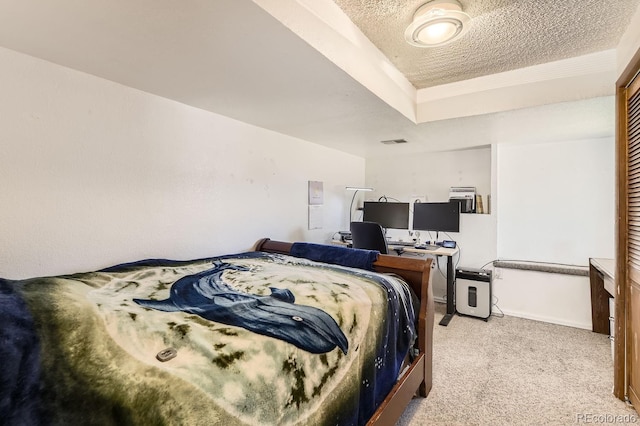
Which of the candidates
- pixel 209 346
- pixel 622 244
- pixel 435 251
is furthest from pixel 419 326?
pixel 435 251

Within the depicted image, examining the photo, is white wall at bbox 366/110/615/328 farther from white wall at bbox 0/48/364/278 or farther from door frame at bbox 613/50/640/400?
white wall at bbox 0/48/364/278

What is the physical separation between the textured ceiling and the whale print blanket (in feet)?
4.89

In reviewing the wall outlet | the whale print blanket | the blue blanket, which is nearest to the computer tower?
the wall outlet

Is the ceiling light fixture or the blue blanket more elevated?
the ceiling light fixture

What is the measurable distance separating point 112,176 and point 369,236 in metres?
2.24

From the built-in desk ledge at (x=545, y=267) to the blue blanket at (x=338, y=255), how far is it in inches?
84.0

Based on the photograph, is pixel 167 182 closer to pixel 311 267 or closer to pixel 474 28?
pixel 311 267

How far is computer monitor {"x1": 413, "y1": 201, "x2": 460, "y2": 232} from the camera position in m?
3.52

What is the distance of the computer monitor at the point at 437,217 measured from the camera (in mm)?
3523

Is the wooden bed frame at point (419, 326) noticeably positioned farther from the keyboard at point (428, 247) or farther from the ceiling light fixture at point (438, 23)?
the keyboard at point (428, 247)

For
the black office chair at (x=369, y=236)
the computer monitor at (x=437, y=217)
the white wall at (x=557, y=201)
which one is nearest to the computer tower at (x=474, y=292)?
the computer monitor at (x=437, y=217)

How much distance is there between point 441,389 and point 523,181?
2698mm

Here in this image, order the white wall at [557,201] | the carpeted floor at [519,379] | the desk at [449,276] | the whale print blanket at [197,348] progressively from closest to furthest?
the whale print blanket at [197,348] < the carpeted floor at [519,379] < the white wall at [557,201] < the desk at [449,276]

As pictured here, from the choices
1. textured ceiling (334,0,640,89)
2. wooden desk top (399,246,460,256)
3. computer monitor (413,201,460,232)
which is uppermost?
textured ceiling (334,0,640,89)
